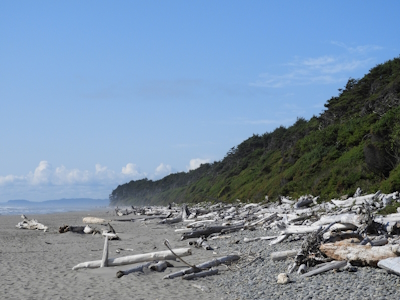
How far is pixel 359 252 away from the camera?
7.82 metres

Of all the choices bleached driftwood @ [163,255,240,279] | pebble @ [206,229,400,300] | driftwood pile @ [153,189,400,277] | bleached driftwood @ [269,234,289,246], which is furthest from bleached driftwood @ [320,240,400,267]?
bleached driftwood @ [269,234,289,246]

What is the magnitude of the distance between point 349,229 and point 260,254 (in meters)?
2.38

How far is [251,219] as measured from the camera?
19.7m

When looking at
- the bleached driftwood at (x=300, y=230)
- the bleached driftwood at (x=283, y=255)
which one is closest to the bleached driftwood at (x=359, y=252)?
the bleached driftwood at (x=283, y=255)

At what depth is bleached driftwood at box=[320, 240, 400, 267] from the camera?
7.47m

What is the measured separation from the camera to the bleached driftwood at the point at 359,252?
24.5 ft

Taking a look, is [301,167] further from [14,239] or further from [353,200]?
[14,239]

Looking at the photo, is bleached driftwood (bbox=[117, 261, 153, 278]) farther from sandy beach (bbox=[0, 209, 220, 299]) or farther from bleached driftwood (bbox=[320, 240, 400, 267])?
bleached driftwood (bbox=[320, 240, 400, 267])

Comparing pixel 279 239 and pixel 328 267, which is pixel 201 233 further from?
pixel 328 267

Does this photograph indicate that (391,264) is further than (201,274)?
No

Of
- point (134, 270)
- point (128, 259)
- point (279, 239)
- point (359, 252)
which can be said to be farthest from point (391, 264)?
point (128, 259)

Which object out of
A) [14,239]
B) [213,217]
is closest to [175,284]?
[14,239]

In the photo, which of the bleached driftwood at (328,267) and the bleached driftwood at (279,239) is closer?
the bleached driftwood at (328,267)

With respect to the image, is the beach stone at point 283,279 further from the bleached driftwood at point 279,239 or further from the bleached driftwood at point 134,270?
the bleached driftwood at point 279,239
